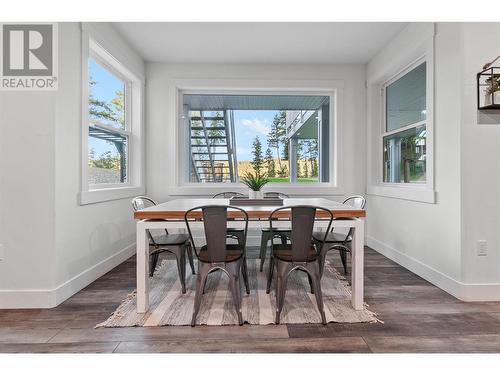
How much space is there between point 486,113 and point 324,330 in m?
2.15

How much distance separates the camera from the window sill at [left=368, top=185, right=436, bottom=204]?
3.03 meters

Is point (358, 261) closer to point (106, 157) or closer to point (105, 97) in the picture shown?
point (106, 157)

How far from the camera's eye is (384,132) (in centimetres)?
435

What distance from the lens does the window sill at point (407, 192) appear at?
3.03 metres

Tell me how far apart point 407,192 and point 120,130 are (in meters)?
3.47

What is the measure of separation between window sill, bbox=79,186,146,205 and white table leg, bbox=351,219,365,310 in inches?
91.9

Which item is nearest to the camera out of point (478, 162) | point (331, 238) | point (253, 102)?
point (478, 162)

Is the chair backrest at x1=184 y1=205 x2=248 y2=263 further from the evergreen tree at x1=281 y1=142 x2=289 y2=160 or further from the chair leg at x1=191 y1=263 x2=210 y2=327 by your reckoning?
the evergreen tree at x1=281 y1=142 x2=289 y2=160

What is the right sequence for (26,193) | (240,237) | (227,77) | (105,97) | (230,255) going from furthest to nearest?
(227,77)
(105,97)
(240,237)
(26,193)
(230,255)

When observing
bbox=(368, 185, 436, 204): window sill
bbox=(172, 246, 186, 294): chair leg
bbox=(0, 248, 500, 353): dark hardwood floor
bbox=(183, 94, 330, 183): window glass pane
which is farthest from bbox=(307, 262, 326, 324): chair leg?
bbox=(183, 94, 330, 183): window glass pane

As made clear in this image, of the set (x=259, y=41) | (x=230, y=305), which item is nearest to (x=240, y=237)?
(x=230, y=305)
